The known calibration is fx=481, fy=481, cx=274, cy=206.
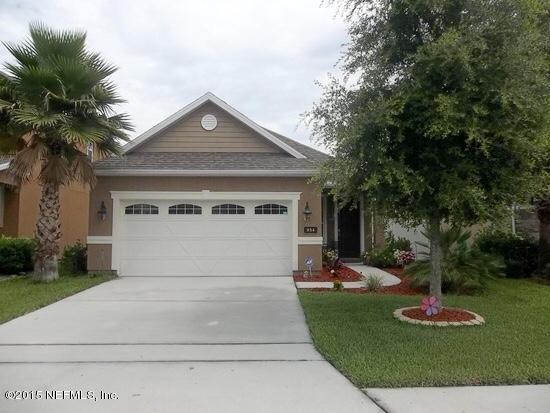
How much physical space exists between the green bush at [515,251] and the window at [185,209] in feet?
27.1

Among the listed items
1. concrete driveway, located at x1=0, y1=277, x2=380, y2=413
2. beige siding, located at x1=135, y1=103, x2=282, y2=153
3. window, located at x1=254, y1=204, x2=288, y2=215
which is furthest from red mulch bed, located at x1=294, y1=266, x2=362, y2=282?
beige siding, located at x1=135, y1=103, x2=282, y2=153

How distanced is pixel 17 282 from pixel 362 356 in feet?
32.9

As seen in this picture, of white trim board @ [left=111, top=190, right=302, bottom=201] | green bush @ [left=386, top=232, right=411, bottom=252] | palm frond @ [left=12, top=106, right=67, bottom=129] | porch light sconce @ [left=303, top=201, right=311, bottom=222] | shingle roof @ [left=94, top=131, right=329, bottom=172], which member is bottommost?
green bush @ [left=386, top=232, right=411, bottom=252]

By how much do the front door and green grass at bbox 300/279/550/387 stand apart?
24.1 ft

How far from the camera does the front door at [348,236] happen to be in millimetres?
17297

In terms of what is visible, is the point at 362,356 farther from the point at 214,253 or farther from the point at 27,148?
the point at 27,148

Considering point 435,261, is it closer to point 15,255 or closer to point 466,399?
point 466,399

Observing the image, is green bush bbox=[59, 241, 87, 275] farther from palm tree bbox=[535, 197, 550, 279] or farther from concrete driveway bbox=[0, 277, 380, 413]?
palm tree bbox=[535, 197, 550, 279]

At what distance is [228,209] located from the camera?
14055mm

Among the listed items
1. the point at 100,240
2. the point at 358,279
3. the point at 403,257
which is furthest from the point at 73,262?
the point at 403,257

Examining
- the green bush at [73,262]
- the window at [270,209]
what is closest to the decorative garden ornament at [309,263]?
the window at [270,209]

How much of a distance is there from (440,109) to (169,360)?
483cm

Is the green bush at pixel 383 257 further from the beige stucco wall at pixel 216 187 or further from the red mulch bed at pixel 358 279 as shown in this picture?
the beige stucco wall at pixel 216 187

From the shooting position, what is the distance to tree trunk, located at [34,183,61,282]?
39.8 feet
